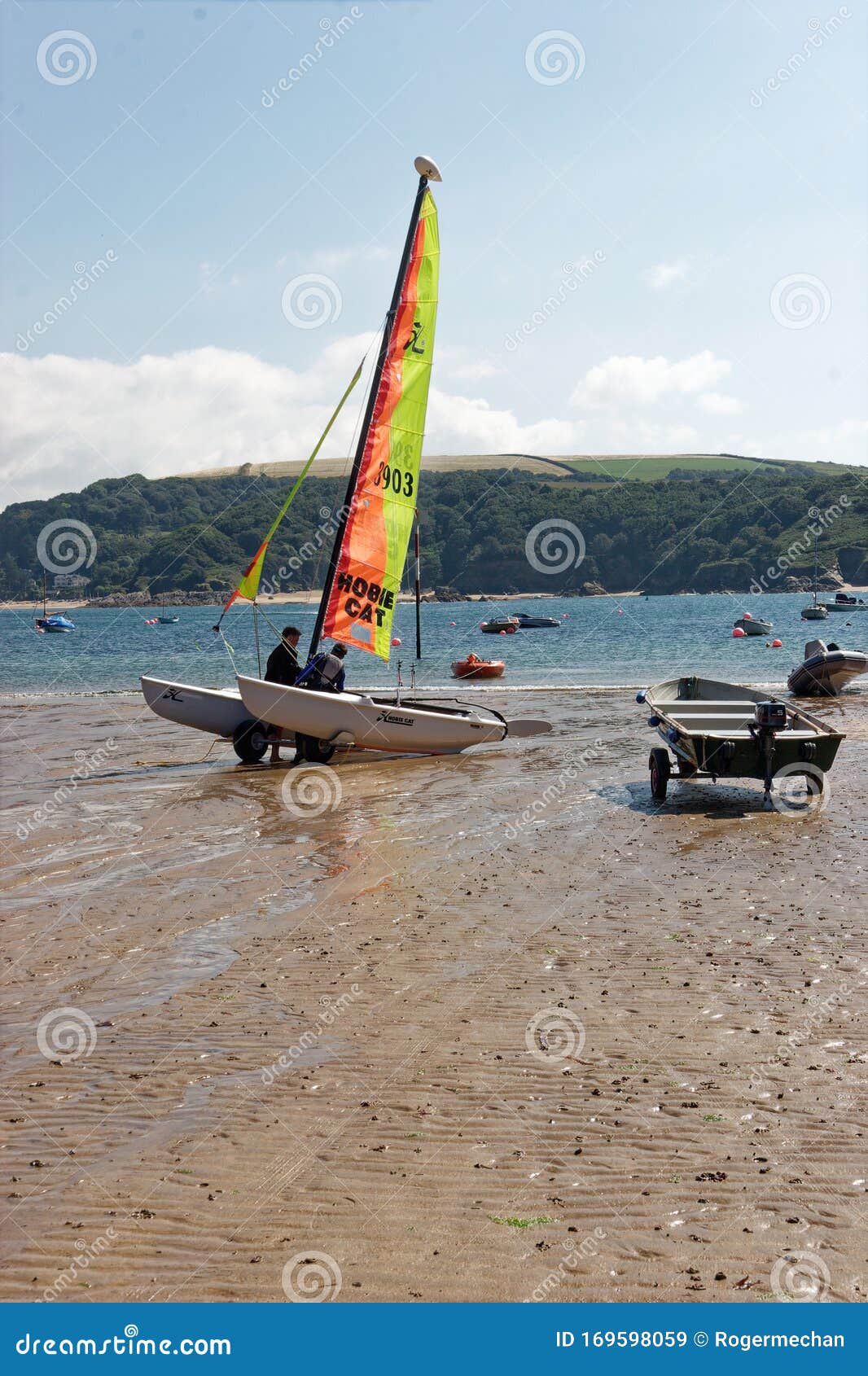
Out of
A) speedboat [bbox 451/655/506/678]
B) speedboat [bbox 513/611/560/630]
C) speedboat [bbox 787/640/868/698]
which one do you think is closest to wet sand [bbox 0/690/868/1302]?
speedboat [bbox 787/640/868/698]

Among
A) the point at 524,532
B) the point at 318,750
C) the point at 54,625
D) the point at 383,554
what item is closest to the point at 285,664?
the point at 318,750

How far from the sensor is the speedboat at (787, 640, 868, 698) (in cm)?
3136

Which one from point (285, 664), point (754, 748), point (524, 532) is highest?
point (524, 532)

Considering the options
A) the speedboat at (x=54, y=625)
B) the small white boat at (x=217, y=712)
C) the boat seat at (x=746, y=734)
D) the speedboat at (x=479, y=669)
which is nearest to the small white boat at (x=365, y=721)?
the small white boat at (x=217, y=712)

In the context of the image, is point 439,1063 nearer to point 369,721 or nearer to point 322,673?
point 322,673

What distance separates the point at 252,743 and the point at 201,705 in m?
1.15

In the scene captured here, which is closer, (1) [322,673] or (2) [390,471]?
(1) [322,673]

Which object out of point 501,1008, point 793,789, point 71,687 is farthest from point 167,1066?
point 71,687

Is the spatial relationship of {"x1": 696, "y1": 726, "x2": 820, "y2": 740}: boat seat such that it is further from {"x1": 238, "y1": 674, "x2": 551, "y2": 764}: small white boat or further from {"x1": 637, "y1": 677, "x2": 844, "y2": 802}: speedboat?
{"x1": 238, "y1": 674, "x2": 551, "y2": 764}: small white boat

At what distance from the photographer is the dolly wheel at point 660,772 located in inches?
591

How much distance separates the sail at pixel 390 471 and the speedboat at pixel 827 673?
15926 millimetres

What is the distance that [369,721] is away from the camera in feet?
62.8

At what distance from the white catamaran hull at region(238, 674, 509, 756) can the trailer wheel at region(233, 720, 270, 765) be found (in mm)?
353

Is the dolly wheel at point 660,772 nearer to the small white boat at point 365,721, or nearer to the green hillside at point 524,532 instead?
the small white boat at point 365,721
